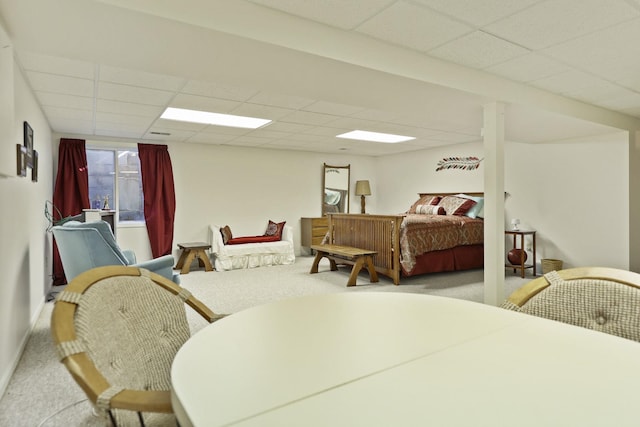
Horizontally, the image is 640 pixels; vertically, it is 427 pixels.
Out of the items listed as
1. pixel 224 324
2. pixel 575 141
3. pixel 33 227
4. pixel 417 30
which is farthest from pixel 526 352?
pixel 575 141

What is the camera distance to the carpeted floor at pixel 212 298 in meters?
2.07

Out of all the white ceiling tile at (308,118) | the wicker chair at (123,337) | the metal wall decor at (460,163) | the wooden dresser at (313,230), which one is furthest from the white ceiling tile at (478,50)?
the wooden dresser at (313,230)

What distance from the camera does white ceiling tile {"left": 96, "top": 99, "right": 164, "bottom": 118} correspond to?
4070 mm

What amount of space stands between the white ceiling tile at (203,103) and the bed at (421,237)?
2.56m

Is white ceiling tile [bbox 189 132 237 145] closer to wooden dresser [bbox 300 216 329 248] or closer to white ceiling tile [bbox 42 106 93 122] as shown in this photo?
white ceiling tile [bbox 42 106 93 122]

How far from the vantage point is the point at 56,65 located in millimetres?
2969

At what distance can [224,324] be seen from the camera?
3.75 ft

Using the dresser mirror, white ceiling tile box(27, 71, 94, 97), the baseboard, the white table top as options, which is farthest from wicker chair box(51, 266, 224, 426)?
the dresser mirror

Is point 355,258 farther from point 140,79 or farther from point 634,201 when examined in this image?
point 634,201

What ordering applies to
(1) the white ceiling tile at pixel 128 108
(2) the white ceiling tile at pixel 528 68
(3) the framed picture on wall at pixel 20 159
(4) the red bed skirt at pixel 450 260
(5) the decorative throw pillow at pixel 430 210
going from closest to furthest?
1. (3) the framed picture on wall at pixel 20 159
2. (2) the white ceiling tile at pixel 528 68
3. (1) the white ceiling tile at pixel 128 108
4. (4) the red bed skirt at pixel 450 260
5. (5) the decorative throw pillow at pixel 430 210

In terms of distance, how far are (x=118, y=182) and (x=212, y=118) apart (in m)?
2.59

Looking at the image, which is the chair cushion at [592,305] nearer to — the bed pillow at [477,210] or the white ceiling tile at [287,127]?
the white ceiling tile at [287,127]

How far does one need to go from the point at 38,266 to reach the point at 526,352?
4.65m

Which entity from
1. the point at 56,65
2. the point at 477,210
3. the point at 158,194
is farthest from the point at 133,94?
the point at 477,210
